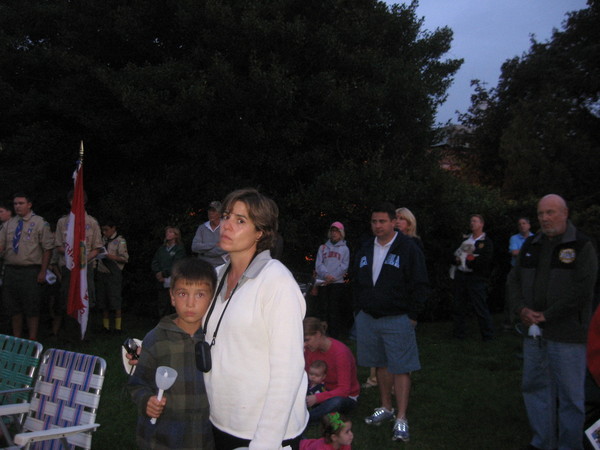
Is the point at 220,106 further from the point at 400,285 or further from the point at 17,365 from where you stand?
the point at 17,365

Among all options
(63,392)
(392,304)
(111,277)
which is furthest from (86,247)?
(392,304)

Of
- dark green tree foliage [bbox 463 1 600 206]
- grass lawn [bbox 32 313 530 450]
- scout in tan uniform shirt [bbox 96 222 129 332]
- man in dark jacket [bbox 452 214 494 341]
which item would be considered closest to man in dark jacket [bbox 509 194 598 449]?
grass lawn [bbox 32 313 530 450]

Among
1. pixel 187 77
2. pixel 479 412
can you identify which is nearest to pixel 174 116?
pixel 187 77

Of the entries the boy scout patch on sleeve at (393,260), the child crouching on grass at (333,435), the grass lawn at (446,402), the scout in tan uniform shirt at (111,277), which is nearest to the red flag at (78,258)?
the grass lawn at (446,402)

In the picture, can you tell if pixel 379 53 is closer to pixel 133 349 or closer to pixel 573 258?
pixel 573 258

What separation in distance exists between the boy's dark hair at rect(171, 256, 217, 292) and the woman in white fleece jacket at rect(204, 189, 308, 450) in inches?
10.1

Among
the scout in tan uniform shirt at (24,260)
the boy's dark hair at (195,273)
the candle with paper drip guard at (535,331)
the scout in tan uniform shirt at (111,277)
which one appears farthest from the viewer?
the scout in tan uniform shirt at (111,277)

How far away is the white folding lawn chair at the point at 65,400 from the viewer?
3432 millimetres

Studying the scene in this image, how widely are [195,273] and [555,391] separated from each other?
320cm

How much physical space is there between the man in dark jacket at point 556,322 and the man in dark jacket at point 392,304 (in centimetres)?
90

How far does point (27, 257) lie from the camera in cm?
771

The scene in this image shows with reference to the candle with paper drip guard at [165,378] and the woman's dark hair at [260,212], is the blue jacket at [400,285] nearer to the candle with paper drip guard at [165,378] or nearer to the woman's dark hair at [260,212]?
the woman's dark hair at [260,212]

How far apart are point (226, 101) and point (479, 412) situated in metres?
7.44

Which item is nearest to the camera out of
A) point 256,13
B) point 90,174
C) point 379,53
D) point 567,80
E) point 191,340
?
point 191,340
